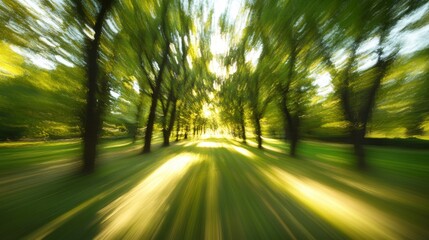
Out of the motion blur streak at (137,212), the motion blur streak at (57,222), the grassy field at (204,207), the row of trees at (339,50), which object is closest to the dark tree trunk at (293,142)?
the row of trees at (339,50)

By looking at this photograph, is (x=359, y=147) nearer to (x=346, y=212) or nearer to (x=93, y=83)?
(x=346, y=212)

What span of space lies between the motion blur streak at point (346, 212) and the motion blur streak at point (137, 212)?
395 centimetres

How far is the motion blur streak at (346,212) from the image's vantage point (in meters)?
4.23

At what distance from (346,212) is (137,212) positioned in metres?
5.24

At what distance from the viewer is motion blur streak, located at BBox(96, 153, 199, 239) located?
3.93m

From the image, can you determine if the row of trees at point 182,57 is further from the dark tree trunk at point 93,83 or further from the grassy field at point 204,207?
the grassy field at point 204,207

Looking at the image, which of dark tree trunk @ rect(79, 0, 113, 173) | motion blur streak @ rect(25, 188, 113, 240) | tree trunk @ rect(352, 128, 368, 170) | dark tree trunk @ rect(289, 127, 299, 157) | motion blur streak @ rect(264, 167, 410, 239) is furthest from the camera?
dark tree trunk @ rect(289, 127, 299, 157)

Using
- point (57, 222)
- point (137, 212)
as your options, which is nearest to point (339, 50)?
point (137, 212)

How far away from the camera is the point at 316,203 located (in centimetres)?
588

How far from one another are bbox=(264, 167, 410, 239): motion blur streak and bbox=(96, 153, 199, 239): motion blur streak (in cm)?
395

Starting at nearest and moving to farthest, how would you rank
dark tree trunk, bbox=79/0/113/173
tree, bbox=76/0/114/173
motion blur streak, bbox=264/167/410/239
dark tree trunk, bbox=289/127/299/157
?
motion blur streak, bbox=264/167/410/239, tree, bbox=76/0/114/173, dark tree trunk, bbox=79/0/113/173, dark tree trunk, bbox=289/127/299/157

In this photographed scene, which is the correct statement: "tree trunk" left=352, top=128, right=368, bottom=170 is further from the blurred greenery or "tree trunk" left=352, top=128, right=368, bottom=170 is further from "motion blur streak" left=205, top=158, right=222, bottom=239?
"motion blur streak" left=205, top=158, right=222, bottom=239

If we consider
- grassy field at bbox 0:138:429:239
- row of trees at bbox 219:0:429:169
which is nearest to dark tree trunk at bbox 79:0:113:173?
grassy field at bbox 0:138:429:239

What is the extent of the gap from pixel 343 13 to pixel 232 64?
58.5ft
